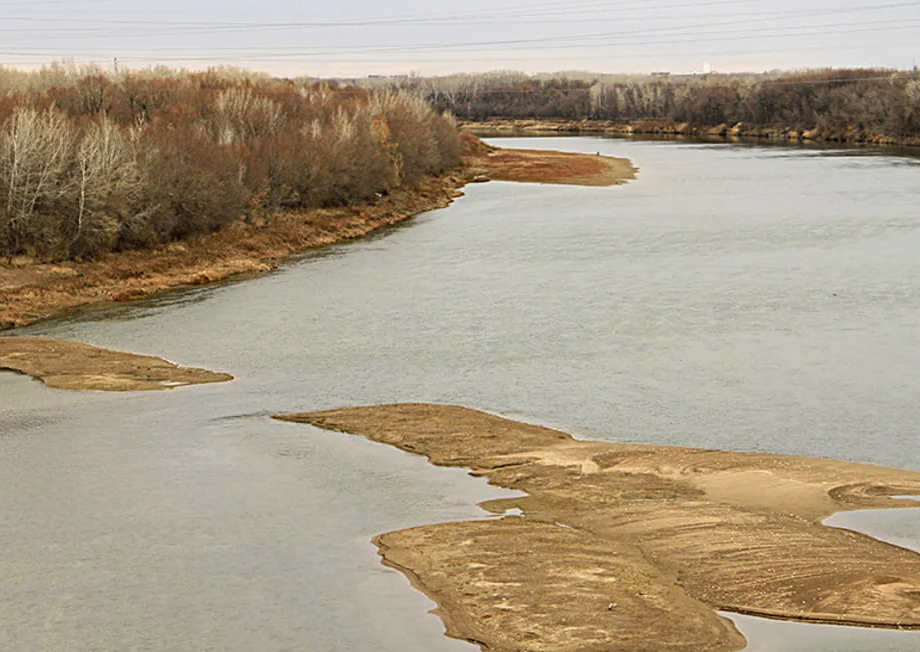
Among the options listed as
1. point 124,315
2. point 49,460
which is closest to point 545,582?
point 49,460

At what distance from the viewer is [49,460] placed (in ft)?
69.2

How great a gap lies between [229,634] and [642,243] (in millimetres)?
35612

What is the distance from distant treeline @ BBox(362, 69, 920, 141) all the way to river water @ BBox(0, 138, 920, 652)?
62971 mm

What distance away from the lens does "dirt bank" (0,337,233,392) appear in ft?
87.7

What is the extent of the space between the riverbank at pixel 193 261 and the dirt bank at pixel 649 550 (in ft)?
65.4

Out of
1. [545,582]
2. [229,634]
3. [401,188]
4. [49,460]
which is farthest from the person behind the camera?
Answer: [401,188]

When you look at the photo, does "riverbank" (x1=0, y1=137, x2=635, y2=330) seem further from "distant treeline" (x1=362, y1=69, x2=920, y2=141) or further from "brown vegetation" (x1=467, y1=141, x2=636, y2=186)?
"distant treeline" (x1=362, y1=69, x2=920, y2=141)

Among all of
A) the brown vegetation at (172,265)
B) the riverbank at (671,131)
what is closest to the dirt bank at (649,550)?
the brown vegetation at (172,265)

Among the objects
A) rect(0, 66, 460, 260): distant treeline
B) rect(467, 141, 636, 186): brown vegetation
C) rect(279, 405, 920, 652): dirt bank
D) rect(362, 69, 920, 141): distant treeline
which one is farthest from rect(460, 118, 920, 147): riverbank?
rect(279, 405, 920, 652): dirt bank

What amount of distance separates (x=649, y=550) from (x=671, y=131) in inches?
5142

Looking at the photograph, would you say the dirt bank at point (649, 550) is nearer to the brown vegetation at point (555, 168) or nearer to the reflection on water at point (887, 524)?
the reflection on water at point (887, 524)

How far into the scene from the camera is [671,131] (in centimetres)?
14188

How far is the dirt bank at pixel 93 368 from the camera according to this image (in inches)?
1053

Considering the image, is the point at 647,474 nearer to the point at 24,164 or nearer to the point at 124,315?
the point at 124,315
